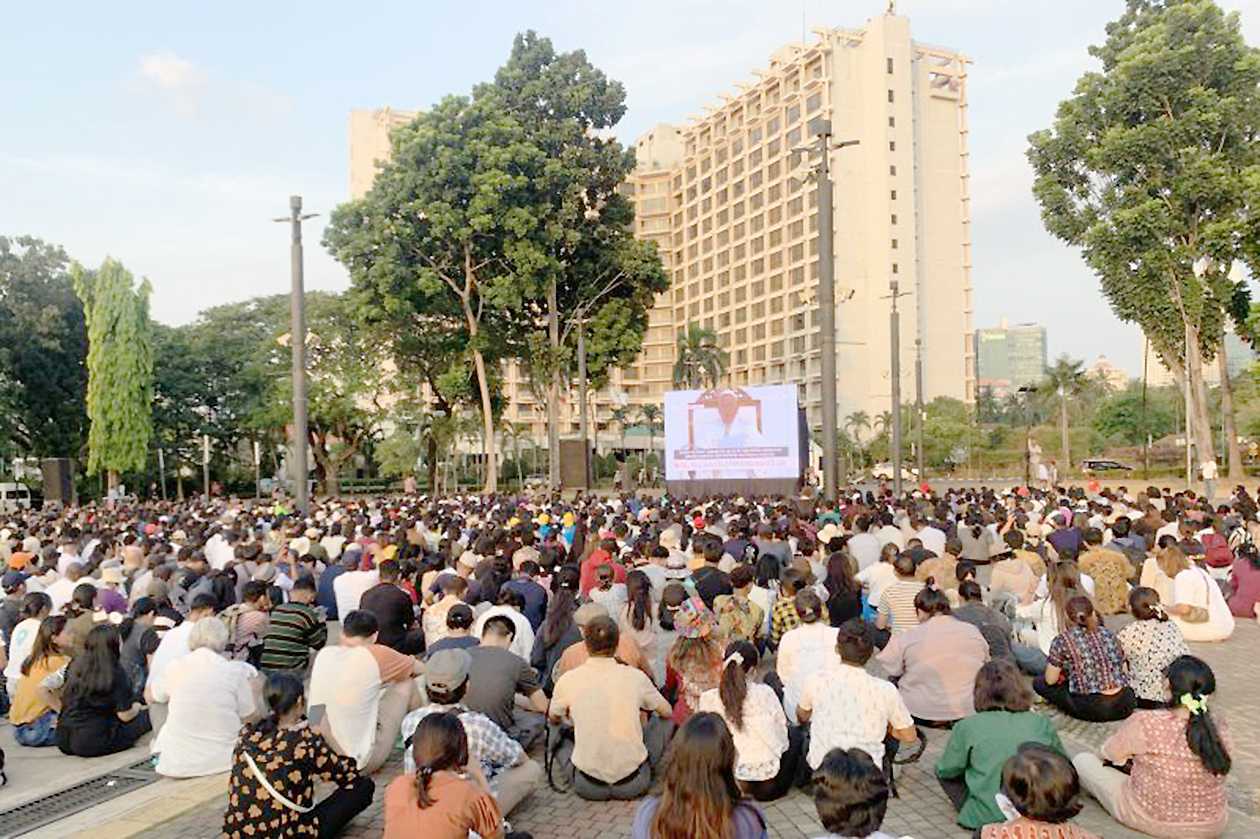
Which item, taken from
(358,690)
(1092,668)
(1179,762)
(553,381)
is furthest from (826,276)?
(553,381)

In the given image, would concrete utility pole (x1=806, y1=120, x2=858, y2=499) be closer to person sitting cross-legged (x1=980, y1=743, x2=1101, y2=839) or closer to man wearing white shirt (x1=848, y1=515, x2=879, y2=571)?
man wearing white shirt (x1=848, y1=515, x2=879, y2=571)

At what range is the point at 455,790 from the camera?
4043mm

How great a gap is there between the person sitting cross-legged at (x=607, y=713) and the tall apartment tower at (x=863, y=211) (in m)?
77.5

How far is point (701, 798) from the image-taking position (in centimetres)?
354

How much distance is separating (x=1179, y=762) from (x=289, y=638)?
20.9 ft

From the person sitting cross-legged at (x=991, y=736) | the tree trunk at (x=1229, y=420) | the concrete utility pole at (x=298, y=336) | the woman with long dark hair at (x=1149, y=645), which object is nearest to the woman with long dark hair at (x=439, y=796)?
the person sitting cross-legged at (x=991, y=736)

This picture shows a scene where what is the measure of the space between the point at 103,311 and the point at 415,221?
18.2 m

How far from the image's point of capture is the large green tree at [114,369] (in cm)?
4316

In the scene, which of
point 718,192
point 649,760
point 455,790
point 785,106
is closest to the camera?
point 455,790

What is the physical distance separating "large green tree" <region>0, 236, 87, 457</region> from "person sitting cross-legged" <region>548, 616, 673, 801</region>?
4480 centimetres

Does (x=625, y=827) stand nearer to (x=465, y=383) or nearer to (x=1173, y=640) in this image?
(x=1173, y=640)

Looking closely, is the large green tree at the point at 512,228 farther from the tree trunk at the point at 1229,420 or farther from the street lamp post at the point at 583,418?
the tree trunk at the point at 1229,420

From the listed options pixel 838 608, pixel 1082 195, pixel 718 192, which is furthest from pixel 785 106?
pixel 838 608

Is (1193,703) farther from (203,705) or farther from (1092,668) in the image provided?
(203,705)
